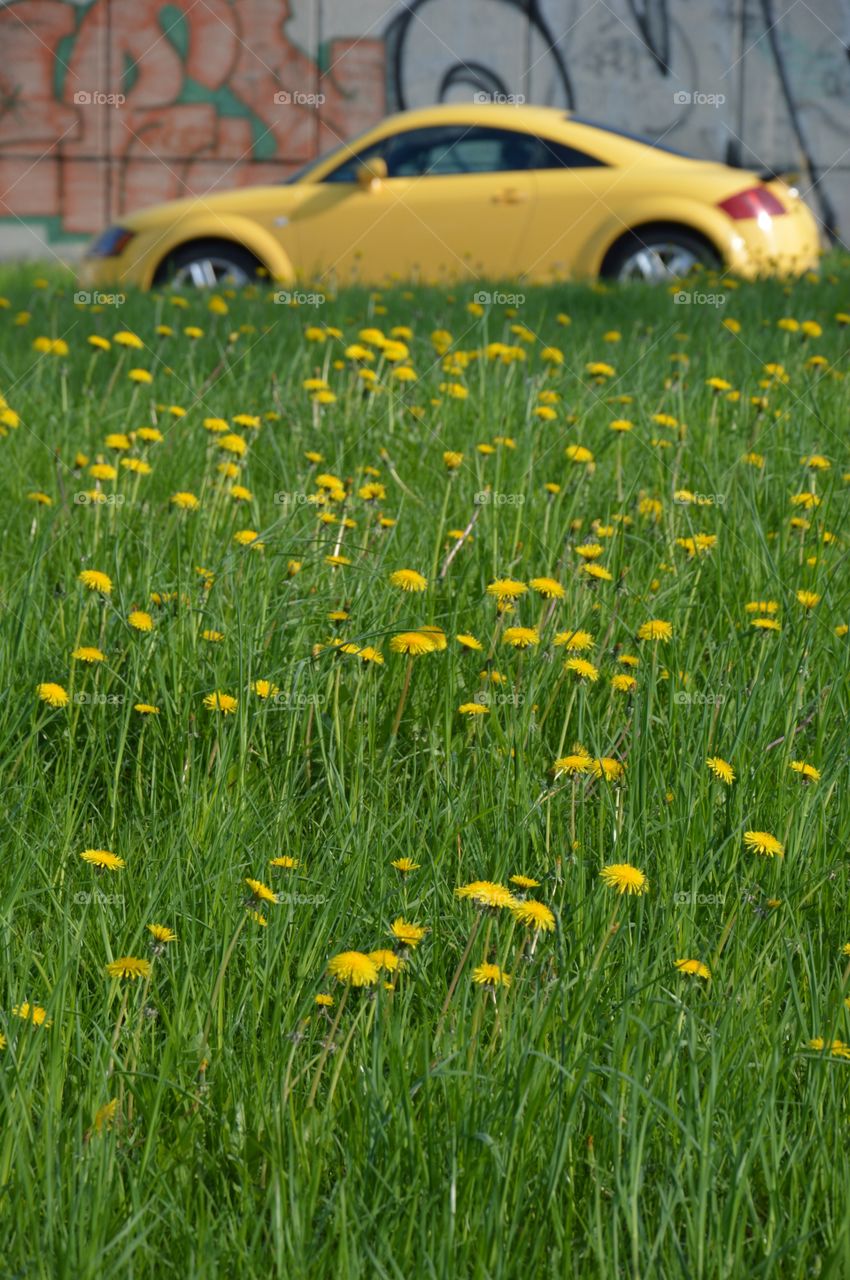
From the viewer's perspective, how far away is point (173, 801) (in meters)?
2.05

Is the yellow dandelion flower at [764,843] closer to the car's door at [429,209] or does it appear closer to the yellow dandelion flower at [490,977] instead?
the yellow dandelion flower at [490,977]

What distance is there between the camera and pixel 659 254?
8953 millimetres

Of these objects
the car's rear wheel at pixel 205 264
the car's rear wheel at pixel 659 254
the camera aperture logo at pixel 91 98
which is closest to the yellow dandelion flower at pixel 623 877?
the car's rear wheel at pixel 659 254

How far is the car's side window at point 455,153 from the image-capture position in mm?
9312

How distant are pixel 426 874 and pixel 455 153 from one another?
27.4ft

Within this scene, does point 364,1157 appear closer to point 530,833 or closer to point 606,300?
point 530,833

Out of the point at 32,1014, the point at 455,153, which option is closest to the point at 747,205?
the point at 455,153

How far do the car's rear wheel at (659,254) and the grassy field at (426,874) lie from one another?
5.76 meters

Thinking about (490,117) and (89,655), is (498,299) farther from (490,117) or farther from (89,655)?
(89,655)

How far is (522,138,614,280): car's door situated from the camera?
9.02m

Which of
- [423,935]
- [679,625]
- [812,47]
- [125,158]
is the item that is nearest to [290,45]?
[125,158]

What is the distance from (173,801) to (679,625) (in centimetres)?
100

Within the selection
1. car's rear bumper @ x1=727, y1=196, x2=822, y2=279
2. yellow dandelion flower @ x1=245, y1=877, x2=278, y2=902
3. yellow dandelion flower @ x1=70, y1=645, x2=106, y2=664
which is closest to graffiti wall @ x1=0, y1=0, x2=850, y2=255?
car's rear bumper @ x1=727, y1=196, x2=822, y2=279

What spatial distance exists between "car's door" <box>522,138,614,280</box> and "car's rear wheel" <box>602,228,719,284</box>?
21 centimetres
